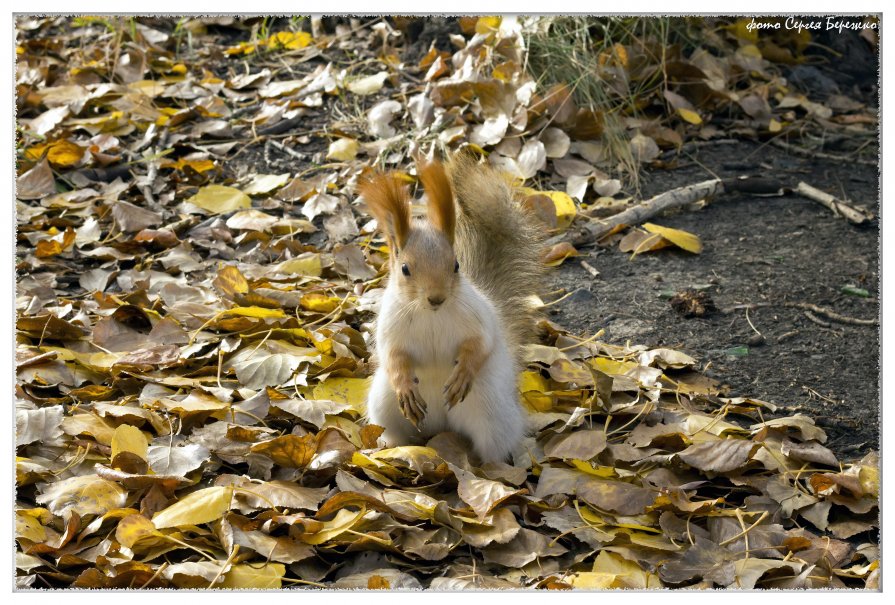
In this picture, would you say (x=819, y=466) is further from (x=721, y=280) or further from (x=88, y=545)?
(x=88, y=545)

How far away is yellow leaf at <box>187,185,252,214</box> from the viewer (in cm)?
273

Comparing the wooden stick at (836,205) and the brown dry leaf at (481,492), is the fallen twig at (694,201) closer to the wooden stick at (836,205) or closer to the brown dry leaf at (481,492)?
the wooden stick at (836,205)

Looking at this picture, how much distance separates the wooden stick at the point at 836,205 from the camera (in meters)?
2.57

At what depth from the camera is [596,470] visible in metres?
1.65

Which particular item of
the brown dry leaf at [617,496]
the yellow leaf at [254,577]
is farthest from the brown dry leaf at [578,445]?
the yellow leaf at [254,577]

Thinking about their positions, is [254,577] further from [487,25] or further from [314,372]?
[487,25]

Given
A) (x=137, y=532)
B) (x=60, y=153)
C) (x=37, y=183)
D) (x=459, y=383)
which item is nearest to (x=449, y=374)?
(x=459, y=383)

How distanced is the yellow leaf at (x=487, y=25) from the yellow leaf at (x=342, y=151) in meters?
0.58

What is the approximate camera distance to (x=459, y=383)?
5.50 ft

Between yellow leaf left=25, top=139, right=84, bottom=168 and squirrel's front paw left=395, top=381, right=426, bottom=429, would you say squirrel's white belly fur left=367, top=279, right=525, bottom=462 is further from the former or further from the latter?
yellow leaf left=25, top=139, right=84, bottom=168

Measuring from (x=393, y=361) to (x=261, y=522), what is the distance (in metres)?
0.40

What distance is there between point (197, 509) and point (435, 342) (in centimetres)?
51

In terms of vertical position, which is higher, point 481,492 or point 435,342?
point 435,342

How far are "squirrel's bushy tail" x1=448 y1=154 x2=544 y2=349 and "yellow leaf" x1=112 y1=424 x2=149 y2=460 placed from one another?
758mm
